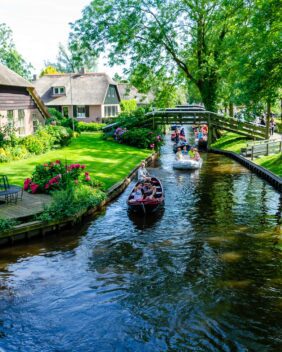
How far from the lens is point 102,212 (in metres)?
18.4

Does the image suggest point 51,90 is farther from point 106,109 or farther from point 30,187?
point 30,187

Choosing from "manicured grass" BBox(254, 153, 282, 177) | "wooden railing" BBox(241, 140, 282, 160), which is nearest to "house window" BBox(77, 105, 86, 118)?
"wooden railing" BBox(241, 140, 282, 160)

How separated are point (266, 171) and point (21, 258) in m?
17.8

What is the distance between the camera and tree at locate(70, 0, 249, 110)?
122ft

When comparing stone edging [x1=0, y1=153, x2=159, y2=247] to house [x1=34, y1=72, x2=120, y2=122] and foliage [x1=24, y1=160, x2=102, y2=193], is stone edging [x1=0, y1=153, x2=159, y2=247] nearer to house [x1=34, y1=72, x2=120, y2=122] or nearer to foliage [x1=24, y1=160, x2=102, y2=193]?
foliage [x1=24, y1=160, x2=102, y2=193]

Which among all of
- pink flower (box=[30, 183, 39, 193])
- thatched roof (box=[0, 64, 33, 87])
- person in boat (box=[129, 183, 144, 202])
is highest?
thatched roof (box=[0, 64, 33, 87])

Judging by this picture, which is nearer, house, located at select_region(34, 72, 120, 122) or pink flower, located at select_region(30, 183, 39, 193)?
pink flower, located at select_region(30, 183, 39, 193)

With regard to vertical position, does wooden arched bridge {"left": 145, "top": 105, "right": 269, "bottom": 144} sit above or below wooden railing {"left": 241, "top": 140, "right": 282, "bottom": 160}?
above

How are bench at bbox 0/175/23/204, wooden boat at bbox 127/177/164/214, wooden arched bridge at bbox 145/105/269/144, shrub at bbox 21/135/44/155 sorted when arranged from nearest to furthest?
bench at bbox 0/175/23/204, wooden boat at bbox 127/177/164/214, shrub at bbox 21/135/44/155, wooden arched bridge at bbox 145/105/269/144

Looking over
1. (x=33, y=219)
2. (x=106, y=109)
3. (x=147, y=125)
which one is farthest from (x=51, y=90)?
(x=33, y=219)

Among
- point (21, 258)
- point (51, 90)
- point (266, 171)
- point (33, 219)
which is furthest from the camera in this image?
point (51, 90)

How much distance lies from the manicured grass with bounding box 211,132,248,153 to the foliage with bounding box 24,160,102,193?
64.6 ft

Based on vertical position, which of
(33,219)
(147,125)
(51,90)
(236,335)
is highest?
(51,90)

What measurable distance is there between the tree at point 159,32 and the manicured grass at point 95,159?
9.48 meters
